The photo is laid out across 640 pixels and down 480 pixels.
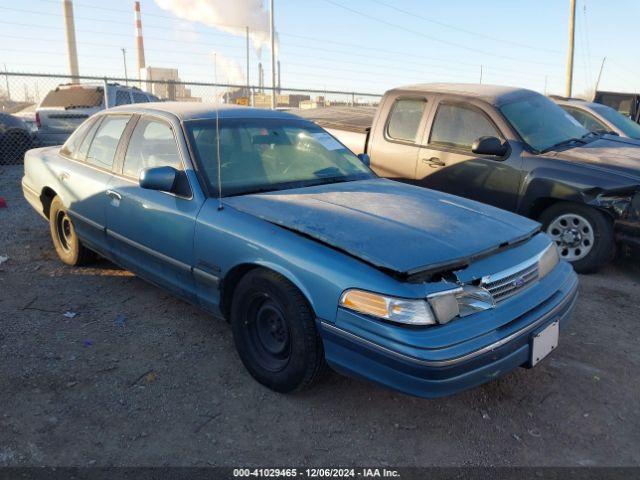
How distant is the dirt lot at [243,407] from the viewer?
96.7 inches

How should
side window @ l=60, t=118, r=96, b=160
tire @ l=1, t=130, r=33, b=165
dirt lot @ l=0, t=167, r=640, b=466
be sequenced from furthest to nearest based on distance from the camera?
tire @ l=1, t=130, r=33, b=165, side window @ l=60, t=118, r=96, b=160, dirt lot @ l=0, t=167, r=640, b=466

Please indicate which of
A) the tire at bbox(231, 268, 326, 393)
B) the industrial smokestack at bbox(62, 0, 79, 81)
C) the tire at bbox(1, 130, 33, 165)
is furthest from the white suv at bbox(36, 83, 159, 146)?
the industrial smokestack at bbox(62, 0, 79, 81)

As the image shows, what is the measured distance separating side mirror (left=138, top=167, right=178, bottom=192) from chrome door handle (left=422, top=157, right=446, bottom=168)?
3.17 meters

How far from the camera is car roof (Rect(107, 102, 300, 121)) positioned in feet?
12.0

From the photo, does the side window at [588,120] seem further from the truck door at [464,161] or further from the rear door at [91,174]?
the rear door at [91,174]

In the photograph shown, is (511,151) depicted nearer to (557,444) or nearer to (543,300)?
(543,300)

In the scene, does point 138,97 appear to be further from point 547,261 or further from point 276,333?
point 547,261

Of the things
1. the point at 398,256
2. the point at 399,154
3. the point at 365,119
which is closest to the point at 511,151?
the point at 399,154

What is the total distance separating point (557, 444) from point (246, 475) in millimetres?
1507

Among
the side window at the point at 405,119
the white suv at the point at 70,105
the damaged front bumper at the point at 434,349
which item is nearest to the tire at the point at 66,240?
the damaged front bumper at the point at 434,349

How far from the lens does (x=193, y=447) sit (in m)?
2.49

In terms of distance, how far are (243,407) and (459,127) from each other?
3895 millimetres

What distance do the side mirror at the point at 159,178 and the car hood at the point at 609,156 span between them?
368 centimetres

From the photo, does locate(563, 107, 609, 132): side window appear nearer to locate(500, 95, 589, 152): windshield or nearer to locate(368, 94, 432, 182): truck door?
locate(500, 95, 589, 152): windshield
